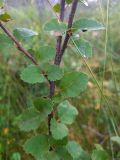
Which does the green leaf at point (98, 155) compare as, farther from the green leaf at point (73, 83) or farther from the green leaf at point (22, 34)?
the green leaf at point (22, 34)

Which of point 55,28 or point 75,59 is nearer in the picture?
point 55,28

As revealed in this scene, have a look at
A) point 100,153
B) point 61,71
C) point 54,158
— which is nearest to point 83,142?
point 100,153

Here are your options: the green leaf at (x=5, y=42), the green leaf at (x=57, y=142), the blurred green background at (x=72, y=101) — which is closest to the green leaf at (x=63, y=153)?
the green leaf at (x=57, y=142)

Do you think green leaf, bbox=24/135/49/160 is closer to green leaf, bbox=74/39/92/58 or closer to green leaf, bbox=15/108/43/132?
green leaf, bbox=15/108/43/132

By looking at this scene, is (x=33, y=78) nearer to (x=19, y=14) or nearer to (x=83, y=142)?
(x=83, y=142)

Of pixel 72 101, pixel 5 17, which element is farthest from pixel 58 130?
pixel 72 101

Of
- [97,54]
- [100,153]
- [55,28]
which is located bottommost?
[97,54]
